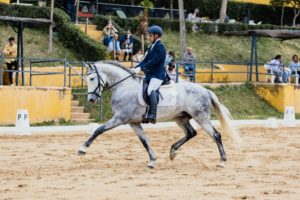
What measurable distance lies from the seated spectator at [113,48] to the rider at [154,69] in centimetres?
1543

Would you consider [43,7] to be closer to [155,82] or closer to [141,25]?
[141,25]

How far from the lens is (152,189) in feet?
43.3

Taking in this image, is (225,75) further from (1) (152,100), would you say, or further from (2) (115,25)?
(1) (152,100)

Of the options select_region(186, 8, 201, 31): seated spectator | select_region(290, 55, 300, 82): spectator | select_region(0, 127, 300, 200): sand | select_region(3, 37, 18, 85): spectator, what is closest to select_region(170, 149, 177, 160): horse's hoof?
select_region(0, 127, 300, 200): sand

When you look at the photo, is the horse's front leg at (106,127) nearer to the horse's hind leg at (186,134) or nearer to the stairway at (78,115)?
the horse's hind leg at (186,134)

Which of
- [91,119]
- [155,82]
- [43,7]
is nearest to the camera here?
[155,82]

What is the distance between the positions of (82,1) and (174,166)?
2441 cm

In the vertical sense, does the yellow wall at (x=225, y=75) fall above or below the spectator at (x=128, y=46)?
below

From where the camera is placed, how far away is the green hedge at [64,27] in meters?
34.3

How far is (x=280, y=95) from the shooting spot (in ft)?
111

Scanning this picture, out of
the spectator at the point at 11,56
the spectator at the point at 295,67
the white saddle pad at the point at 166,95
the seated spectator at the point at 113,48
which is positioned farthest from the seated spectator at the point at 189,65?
the white saddle pad at the point at 166,95

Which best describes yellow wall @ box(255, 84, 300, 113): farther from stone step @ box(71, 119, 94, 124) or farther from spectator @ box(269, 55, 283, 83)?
stone step @ box(71, 119, 94, 124)

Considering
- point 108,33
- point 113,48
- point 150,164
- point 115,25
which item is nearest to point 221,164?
point 150,164

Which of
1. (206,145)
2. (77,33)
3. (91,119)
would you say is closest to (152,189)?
(206,145)
